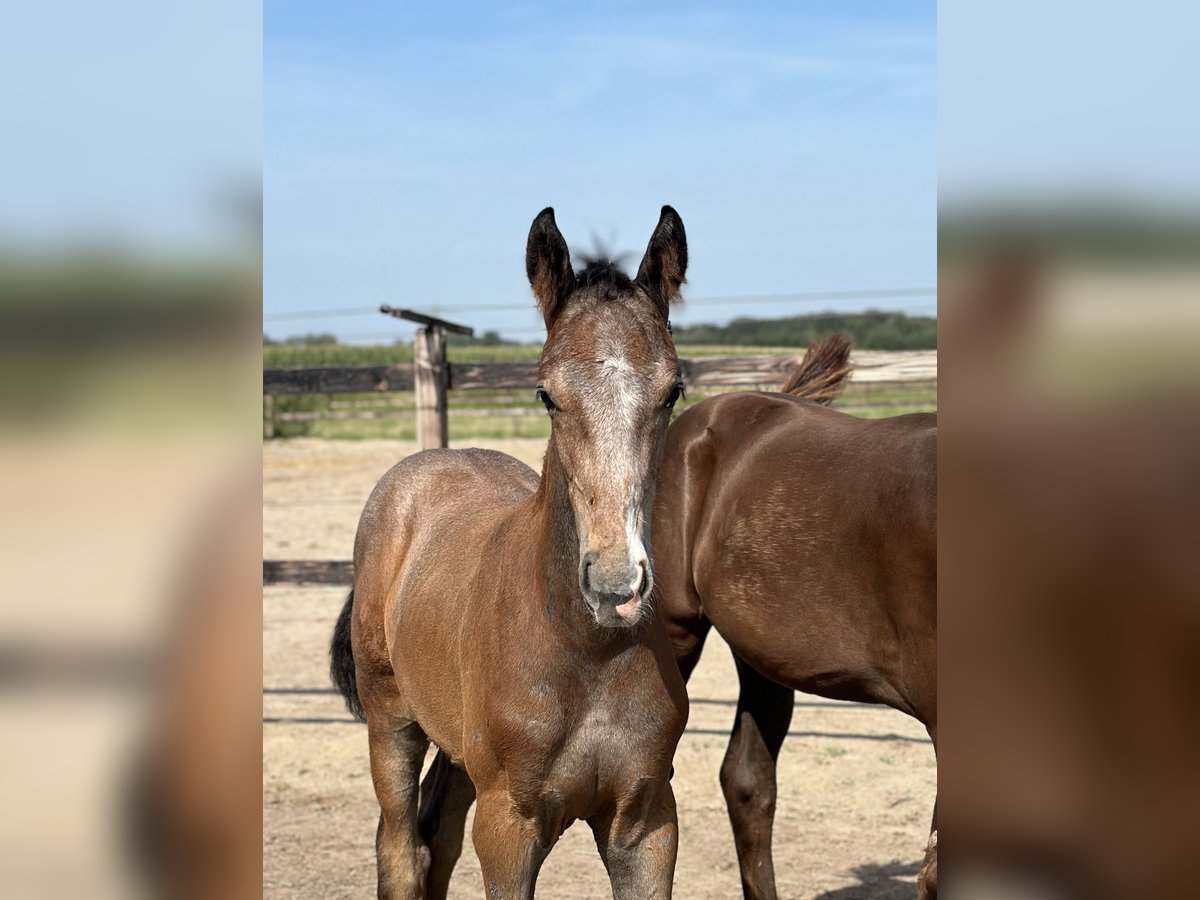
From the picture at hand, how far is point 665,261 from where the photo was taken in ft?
8.87

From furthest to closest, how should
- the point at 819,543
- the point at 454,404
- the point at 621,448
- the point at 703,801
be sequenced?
the point at 454,404
the point at 703,801
the point at 819,543
the point at 621,448

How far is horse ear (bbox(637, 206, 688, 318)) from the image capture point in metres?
2.67

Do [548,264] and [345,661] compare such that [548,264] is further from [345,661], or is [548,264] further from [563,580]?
[345,661]

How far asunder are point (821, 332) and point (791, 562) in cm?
2365

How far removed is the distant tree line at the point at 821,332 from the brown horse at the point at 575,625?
18.1 meters

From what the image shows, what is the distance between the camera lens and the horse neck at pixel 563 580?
8.52 feet

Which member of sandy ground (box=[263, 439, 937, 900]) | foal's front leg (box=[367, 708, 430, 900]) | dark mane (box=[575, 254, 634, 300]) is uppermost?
dark mane (box=[575, 254, 634, 300])

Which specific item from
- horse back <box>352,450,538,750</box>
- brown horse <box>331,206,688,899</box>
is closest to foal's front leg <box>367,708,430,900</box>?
horse back <box>352,450,538,750</box>

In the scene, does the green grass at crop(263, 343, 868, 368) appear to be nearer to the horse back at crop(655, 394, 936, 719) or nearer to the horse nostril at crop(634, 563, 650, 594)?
the horse back at crop(655, 394, 936, 719)

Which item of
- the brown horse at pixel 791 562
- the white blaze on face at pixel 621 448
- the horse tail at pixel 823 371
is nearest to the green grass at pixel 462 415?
the horse tail at pixel 823 371

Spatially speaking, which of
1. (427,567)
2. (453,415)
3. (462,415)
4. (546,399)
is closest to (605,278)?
(546,399)
